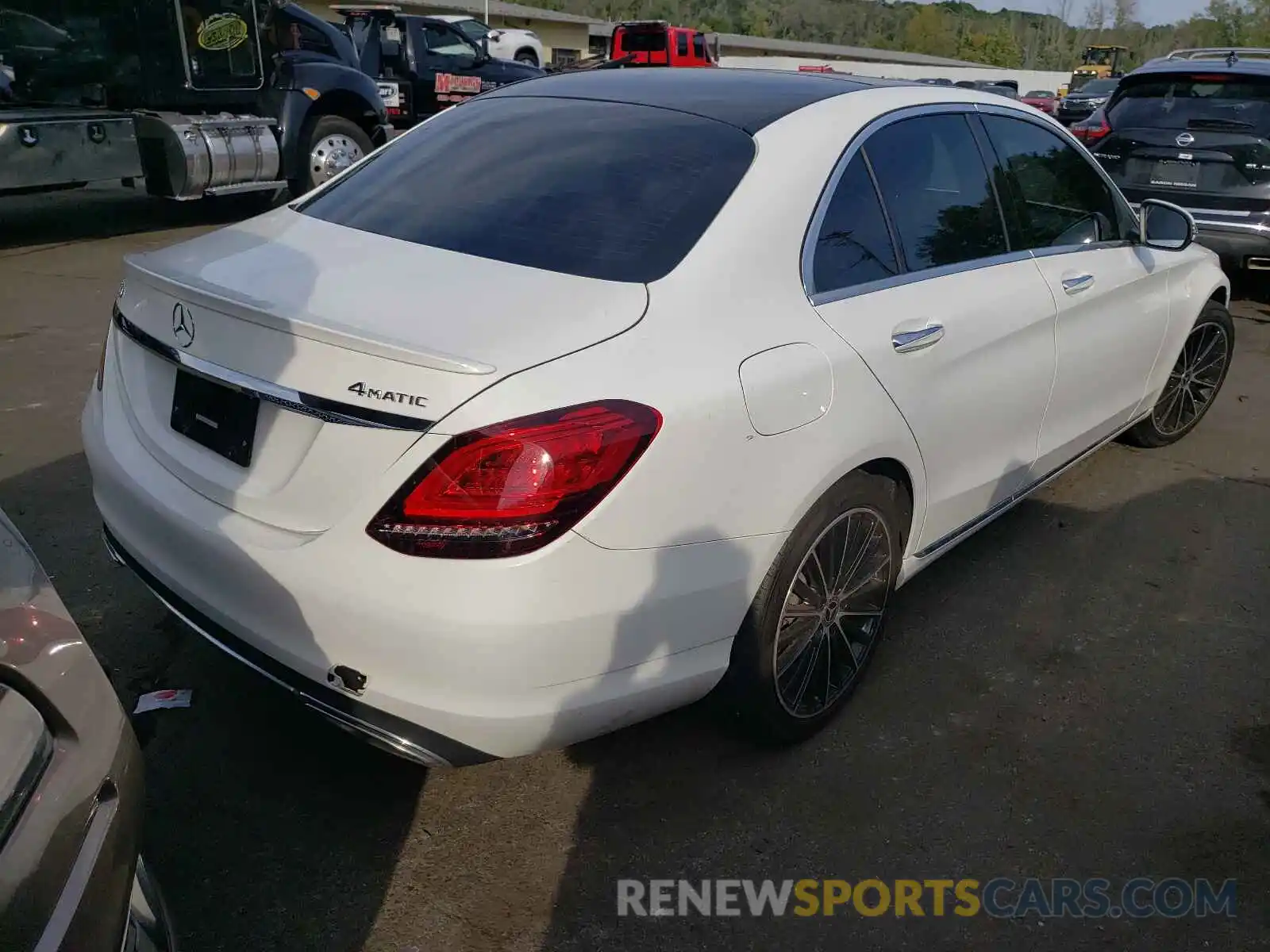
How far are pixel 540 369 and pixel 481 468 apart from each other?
23 centimetres

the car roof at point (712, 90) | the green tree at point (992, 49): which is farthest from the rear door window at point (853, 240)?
the green tree at point (992, 49)

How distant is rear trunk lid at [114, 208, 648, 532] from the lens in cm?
204

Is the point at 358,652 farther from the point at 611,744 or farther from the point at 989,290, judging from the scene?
the point at 989,290

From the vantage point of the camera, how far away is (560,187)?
9.14 feet

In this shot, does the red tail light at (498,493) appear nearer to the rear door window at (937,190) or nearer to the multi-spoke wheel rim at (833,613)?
the multi-spoke wheel rim at (833,613)

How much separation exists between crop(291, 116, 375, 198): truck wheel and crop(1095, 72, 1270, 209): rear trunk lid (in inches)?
261

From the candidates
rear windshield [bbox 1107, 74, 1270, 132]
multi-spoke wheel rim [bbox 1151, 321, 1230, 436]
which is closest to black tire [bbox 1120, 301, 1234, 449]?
multi-spoke wheel rim [bbox 1151, 321, 1230, 436]

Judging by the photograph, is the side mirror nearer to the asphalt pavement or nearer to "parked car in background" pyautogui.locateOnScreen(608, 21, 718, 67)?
the asphalt pavement

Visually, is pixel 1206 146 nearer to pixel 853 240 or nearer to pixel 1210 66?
pixel 1210 66

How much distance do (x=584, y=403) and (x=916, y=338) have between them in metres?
1.18

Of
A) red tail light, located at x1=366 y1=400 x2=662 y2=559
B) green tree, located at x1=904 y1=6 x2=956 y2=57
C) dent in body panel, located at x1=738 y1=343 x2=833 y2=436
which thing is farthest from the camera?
green tree, located at x1=904 y1=6 x2=956 y2=57

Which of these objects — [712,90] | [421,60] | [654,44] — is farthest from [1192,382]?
[654,44]

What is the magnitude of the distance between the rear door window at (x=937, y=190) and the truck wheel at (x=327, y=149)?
7.71 m

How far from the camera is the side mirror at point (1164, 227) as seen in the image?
4.27 meters
